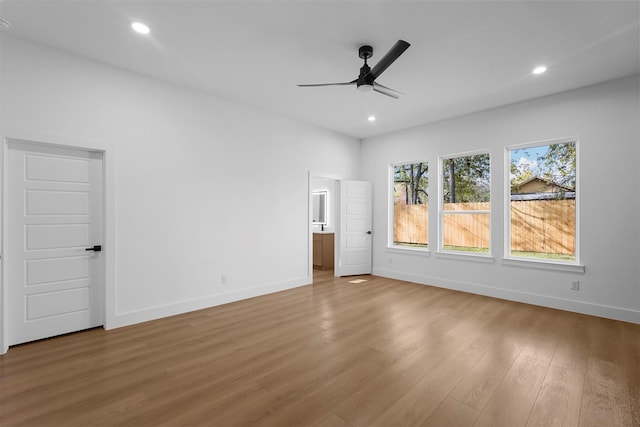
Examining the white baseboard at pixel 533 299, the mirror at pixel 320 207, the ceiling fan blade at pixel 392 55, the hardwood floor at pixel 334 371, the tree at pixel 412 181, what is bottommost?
the hardwood floor at pixel 334 371

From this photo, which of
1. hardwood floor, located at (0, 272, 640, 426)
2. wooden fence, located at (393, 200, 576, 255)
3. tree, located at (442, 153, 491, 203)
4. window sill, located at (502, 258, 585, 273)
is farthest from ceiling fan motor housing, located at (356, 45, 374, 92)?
window sill, located at (502, 258, 585, 273)

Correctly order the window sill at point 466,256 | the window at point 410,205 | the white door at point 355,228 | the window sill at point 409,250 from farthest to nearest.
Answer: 1. the white door at point 355,228
2. the window at point 410,205
3. the window sill at point 409,250
4. the window sill at point 466,256

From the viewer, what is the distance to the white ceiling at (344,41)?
8.25 ft

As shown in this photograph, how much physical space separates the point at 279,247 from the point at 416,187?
300 centimetres

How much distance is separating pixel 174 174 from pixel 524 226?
5.26m

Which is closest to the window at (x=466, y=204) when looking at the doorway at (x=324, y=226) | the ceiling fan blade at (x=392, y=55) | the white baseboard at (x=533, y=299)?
the white baseboard at (x=533, y=299)

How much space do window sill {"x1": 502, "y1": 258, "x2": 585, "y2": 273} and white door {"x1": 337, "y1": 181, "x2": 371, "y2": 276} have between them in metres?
2.66

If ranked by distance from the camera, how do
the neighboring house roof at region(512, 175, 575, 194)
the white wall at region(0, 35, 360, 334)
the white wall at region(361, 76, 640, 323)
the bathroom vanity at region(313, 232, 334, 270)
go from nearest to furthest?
the white wall at region(0, 35, 360, 334) → the white wall at region(361, 76, 640, 323) → the neighboring house roof at region(512, 175, 575, 194) → the bathroom vanity at region(313, 232, 334, 270)

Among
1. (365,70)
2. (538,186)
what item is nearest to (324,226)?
(538,186)

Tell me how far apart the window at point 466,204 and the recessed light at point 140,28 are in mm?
4885

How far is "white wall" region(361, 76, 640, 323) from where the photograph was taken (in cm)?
372

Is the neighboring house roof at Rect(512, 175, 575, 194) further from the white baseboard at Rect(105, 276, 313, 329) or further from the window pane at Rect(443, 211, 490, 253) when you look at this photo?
the white baseboard at Rect(105, 276, 313, 329)

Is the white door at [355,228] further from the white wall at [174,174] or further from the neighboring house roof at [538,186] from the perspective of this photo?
the neighboring house roof at [538,186]

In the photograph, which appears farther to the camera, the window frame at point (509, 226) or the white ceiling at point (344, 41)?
the window frame at point (509, 226)
